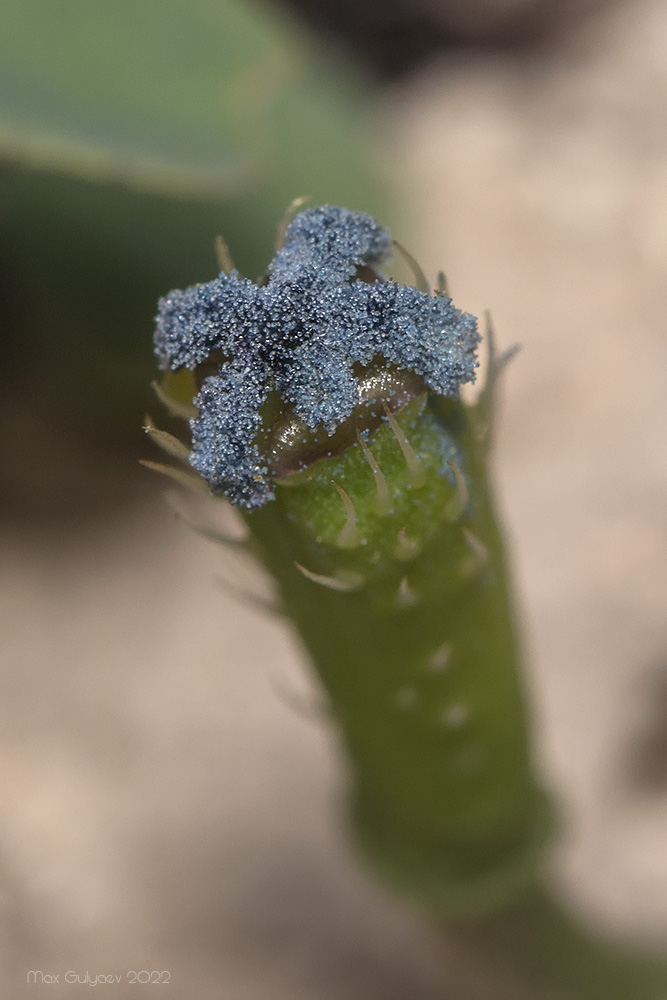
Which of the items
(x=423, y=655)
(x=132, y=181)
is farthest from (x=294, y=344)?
(x=132, y=181)

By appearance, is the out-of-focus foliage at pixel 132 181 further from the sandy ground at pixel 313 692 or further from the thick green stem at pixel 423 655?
the thick green stem at pixel 423 655

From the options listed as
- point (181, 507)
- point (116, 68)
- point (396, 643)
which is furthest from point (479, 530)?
point (116, 68)

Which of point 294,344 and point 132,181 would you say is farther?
point 132,181

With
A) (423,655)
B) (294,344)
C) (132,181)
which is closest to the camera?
(294,344)

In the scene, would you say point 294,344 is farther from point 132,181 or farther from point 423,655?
point 132,181

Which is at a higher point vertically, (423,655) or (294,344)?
(294,344)

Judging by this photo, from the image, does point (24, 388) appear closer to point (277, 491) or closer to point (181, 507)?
point (181, 507)
